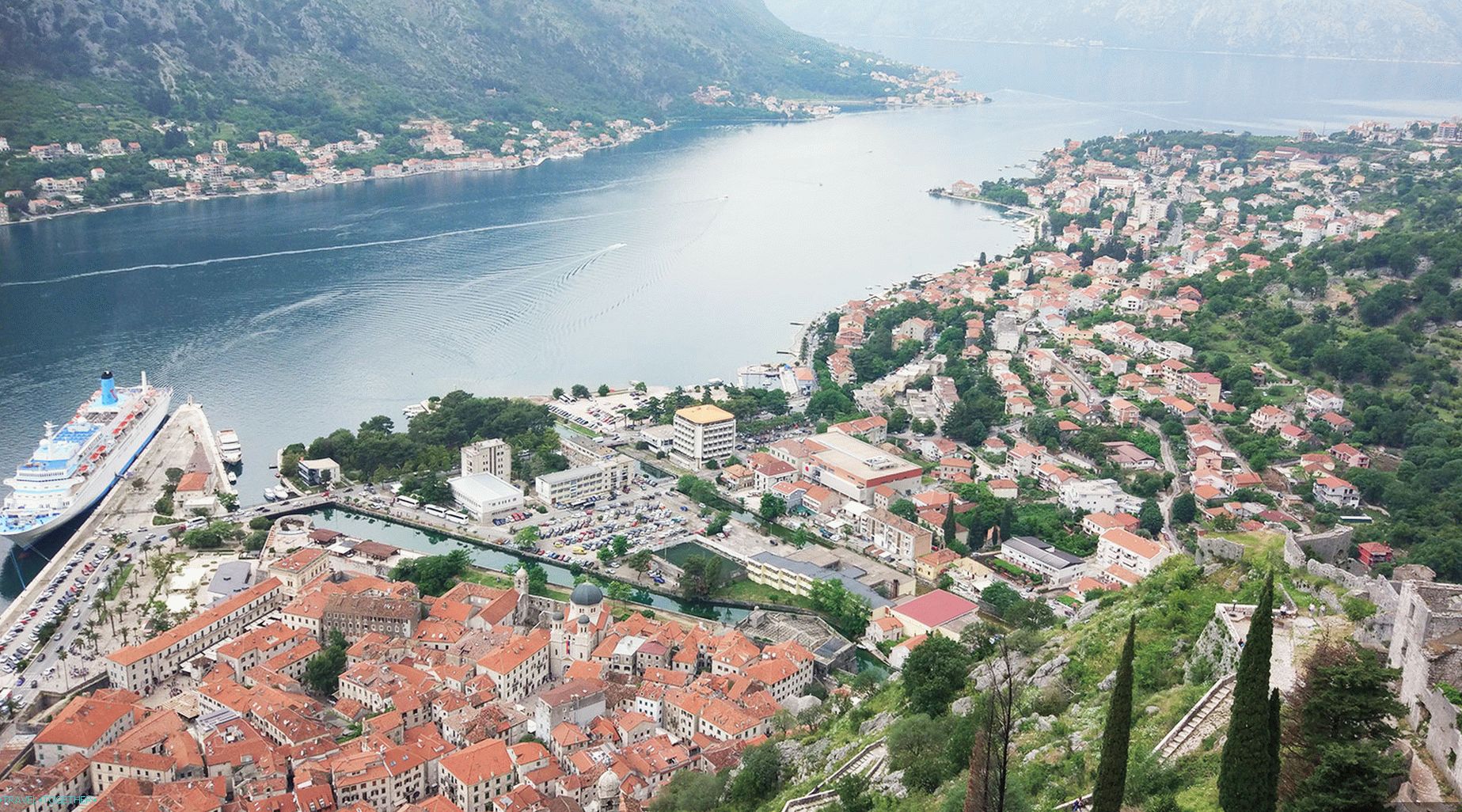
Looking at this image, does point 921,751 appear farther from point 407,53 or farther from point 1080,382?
point 407,53

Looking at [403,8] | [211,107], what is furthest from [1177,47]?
[211,107]

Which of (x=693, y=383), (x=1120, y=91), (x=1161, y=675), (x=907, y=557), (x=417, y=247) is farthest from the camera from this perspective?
(x=1120, y=91)

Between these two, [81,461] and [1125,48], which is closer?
[81,461]

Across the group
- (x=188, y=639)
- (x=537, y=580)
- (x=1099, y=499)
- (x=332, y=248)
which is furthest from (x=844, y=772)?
(x=332, y=248)

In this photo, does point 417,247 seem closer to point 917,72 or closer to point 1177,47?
point 917,72

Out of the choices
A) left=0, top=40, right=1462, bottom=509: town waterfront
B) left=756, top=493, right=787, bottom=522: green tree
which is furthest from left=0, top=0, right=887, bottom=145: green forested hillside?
left=756, top=493, right=787, bottom=522: green tree

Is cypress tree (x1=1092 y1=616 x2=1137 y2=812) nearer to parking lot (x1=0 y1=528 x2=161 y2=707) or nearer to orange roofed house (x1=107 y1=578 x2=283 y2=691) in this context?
orange roofed house (x1=107 y1=578 x2=283 y2=691)
